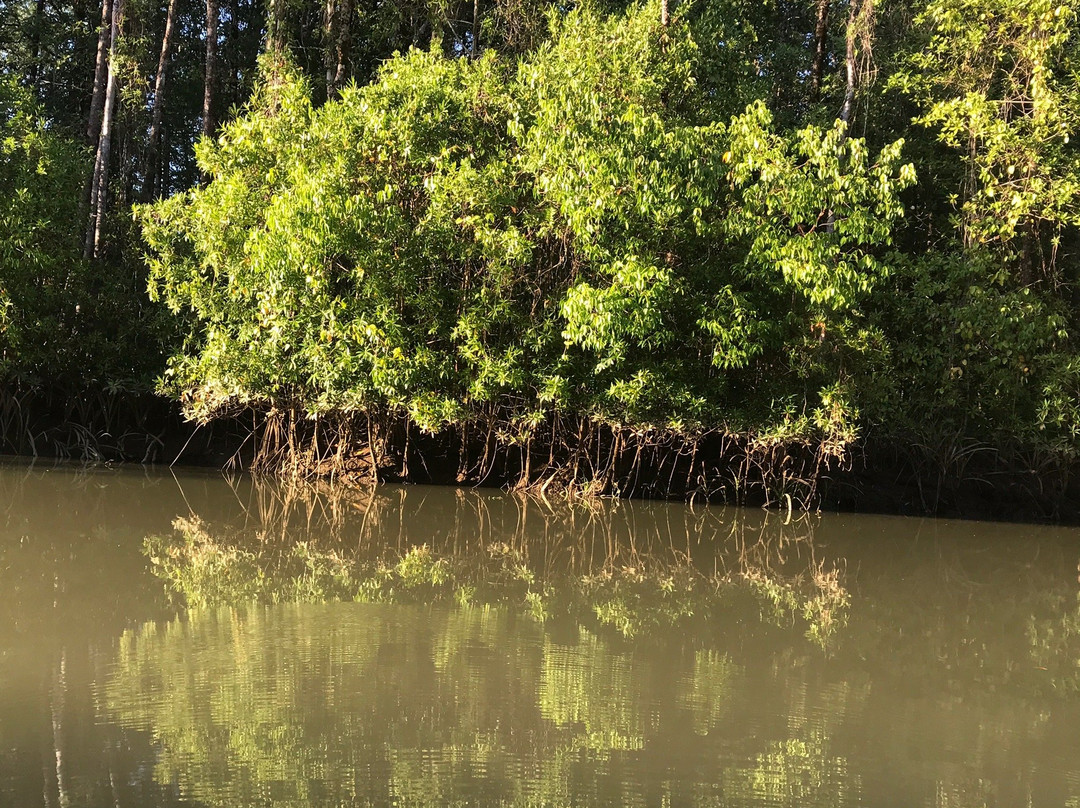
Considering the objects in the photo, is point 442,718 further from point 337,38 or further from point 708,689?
point 337,38

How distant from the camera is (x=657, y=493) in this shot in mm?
12188

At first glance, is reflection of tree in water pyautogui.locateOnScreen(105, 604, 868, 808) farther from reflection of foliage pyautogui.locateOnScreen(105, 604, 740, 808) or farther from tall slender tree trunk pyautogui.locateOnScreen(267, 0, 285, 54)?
tall slender tree trunk pyautogui.locateOnScreen(267, 0, 285, 54)

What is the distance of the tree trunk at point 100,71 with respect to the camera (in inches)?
612

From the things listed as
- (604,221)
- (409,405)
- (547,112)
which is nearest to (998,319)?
(604,221)

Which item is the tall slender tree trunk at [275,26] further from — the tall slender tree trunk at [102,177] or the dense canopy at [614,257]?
the tall slender tree trunk at [102,177]

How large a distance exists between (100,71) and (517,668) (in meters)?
14.9

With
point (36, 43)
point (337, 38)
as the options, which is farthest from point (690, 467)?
point (36, 43)

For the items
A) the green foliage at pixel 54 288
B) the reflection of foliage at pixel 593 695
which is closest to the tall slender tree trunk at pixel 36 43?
the green foliage at pixel 54 288

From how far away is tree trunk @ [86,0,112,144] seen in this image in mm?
15535

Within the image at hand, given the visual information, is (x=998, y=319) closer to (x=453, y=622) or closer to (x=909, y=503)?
(x=909, y=503)

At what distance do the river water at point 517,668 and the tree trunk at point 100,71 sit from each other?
9.17 meters

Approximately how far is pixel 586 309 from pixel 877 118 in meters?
6.77

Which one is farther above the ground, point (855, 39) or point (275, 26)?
point (275, 26)

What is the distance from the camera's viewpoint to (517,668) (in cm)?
493
